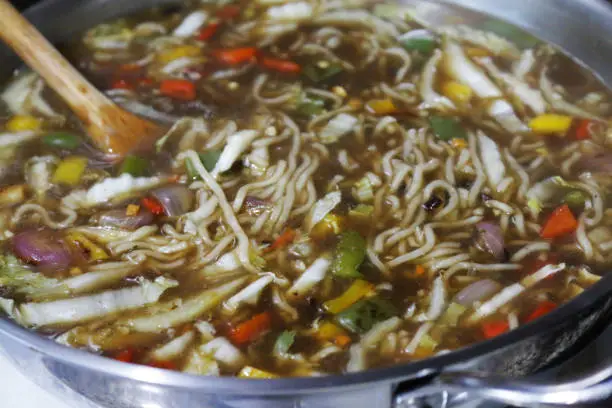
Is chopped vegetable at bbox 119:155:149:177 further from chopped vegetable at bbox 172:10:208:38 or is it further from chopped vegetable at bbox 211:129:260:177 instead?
chopped vegetable at bbox 172:10:208:38

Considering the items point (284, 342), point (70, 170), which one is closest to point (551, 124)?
point (284, 342)

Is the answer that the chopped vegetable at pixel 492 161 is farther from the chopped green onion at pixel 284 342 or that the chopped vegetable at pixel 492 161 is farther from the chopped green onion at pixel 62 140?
the chopped green onion at pixel 62 140

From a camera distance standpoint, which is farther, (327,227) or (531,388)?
(327,227)

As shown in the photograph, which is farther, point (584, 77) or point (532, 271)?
point (584, 77)

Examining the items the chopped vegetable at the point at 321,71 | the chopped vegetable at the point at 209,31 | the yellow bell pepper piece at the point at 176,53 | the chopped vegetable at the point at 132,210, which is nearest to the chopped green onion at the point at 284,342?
the chopped vegetable at the point at 132,210

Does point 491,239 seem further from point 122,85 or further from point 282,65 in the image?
point 122,85

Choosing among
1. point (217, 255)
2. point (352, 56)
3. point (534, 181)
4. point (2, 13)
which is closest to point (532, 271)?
point (534, 181)

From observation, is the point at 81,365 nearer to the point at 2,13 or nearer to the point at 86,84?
the point at 86,84
